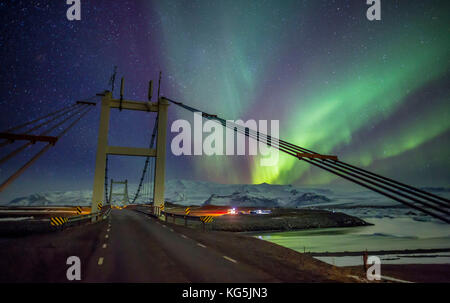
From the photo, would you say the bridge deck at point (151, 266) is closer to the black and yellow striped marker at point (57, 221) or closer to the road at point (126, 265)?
the road at point (126, 265)

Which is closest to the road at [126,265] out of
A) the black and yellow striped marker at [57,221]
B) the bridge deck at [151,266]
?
the bridge deck at [151,266]

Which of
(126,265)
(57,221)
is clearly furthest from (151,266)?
(57,221)

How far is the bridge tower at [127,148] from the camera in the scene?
99.7ft

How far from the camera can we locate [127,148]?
3247cm

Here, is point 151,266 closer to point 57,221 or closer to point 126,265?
point 126,265

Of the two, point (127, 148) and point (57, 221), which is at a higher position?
point (127, 148)

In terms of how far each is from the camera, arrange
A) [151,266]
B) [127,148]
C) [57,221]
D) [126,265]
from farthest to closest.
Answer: [127,148]
[57,221]
[126,265]
[151,266]

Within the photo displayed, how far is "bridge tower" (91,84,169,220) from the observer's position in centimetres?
3039

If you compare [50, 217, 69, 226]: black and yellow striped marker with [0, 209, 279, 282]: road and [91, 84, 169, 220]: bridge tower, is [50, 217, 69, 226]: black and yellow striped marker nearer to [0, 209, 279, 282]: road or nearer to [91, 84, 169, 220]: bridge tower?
[0, 209, 279, 282]: road

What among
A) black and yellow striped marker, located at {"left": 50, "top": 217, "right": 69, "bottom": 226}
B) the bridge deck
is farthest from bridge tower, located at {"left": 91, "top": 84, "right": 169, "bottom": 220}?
the bridge deck

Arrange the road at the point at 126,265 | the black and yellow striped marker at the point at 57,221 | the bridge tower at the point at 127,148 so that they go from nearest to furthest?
the road at the point at 126,265 → the black and yellow striped marker at the point at 57,221 → the bridge tower at the point at 127,148
